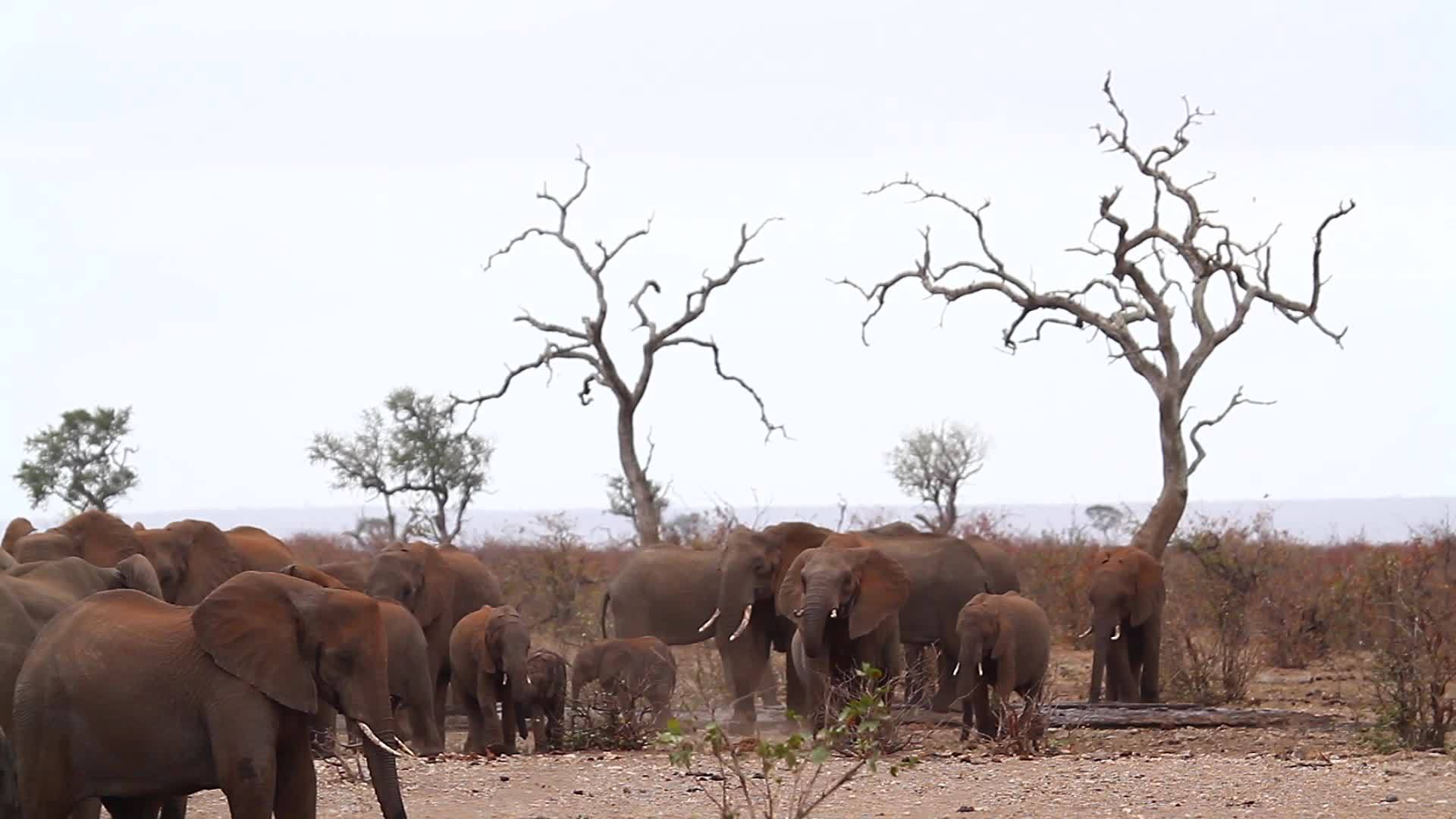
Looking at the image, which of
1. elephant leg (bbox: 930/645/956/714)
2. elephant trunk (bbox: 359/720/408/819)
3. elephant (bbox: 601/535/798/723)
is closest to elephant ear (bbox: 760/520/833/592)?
elephant leg (bbox: 930/645/956/714)

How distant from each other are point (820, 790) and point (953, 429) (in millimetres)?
46753

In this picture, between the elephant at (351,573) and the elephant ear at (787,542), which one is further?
the elephant ear at (787,542)

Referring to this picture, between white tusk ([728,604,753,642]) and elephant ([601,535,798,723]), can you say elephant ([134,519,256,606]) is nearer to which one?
white tusk ([728,604,753,642])

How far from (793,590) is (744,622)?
136 centimetres

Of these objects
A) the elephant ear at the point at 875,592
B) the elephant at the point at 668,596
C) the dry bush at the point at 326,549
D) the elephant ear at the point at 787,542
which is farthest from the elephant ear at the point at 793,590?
the dry bush at the point at 326,549

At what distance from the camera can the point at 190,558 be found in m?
16.1

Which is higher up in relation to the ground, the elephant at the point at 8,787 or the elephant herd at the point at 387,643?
the elephant herd at the point at 387,643

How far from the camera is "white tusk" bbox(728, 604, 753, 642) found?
17109 millimetres

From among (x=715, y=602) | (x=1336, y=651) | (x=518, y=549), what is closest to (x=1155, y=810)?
(x=715, y=602)

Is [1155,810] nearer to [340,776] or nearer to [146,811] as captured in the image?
[340,776]

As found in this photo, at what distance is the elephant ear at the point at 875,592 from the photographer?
50.5 ft

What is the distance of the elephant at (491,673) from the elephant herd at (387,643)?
0.07 ft

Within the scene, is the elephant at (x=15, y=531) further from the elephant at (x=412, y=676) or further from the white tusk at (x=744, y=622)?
the white tusk at (x=744, y=622)

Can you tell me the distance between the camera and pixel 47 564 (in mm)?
11328
